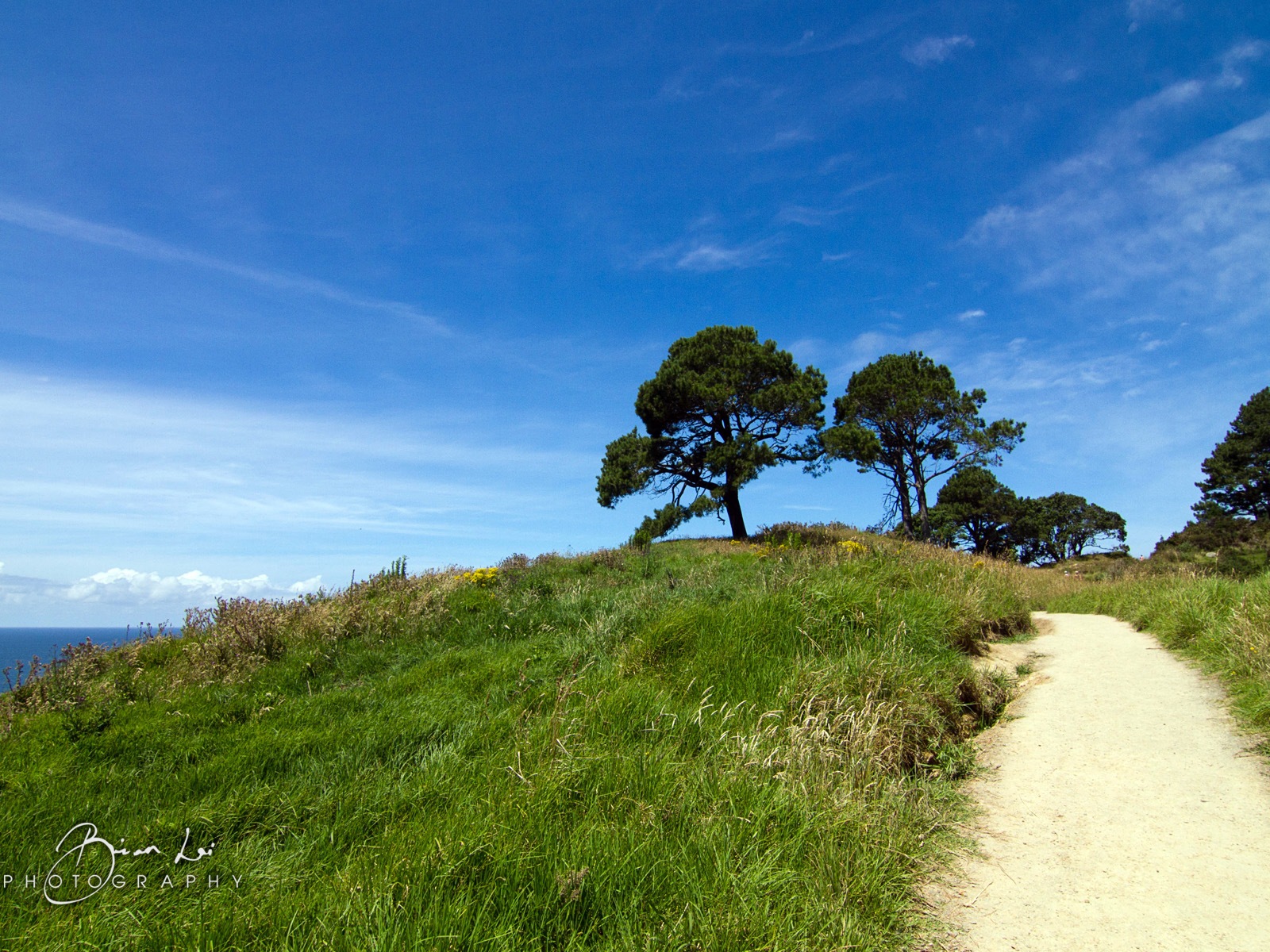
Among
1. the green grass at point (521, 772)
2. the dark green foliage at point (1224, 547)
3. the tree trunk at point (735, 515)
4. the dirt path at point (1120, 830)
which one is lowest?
Result: the dirt path at point (1120, 830)

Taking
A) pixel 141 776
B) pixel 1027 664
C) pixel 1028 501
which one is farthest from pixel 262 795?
pixel 1028 501

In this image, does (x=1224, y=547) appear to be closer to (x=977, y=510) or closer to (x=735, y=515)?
(x=735, y=515)

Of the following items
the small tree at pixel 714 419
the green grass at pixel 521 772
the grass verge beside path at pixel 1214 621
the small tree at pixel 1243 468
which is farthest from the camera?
the small tree at pixel 1243 468

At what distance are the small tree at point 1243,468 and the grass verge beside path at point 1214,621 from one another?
96.9 feet

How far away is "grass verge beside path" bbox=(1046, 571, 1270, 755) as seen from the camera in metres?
6.06

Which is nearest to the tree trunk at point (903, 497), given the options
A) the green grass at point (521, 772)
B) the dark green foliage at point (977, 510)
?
the dark green foliage at point (977, 510)

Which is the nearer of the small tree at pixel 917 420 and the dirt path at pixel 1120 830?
the dirt path at pixel 1120 830

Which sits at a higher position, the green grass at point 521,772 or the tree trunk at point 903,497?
the tree trunk at point 903,497

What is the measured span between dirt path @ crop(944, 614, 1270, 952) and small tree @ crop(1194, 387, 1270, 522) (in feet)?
124

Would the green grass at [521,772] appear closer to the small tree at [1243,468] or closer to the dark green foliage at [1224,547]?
the dark green foliage at [1224,547]

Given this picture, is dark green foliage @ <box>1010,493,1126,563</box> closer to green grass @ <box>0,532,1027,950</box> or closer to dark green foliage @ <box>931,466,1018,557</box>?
dark green foliage @ <box>931,466,1018,557</box>

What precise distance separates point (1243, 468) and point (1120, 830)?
4315 centimetres

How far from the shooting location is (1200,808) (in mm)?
4422

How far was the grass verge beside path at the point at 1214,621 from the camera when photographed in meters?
6.06
